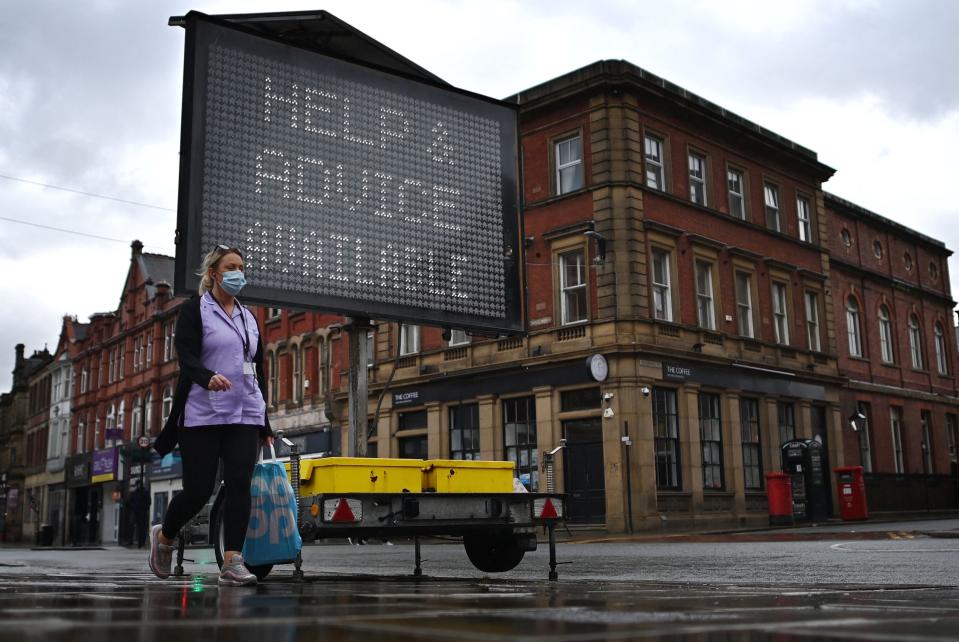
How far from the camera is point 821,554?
11.4 metres

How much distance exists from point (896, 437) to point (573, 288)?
57.0 ft

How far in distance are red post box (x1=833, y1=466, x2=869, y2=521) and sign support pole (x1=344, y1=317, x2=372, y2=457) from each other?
2228cm

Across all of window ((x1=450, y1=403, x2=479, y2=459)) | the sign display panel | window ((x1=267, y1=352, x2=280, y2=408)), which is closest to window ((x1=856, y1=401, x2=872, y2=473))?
window ((x1=450, y1=403, x2=479, y2=459))

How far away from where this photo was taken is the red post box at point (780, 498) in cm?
2678

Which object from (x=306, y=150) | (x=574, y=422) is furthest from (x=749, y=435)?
(x=306, y=150)

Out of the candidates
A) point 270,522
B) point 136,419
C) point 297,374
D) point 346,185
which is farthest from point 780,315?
point 136,419

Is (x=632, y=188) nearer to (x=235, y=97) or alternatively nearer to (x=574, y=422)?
(x=574, y=422)

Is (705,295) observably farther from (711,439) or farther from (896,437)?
(896,437)

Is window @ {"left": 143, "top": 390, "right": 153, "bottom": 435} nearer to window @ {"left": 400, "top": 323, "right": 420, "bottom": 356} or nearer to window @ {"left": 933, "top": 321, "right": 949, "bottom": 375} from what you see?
window @ {"left": 400, "top": 323, "right": 420, "bottom": 356}

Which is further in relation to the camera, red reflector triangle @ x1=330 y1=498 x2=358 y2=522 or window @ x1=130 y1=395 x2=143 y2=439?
window @ x1=130 y1=395 x2=143 y2=439

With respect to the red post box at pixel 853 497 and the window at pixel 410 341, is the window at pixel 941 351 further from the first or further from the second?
the window at pixel 410 341

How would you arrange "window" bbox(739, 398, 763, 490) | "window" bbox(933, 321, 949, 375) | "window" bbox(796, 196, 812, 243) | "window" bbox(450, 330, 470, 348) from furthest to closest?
"window" bbox(933, 321, 949, 375), "window" bbox(796, 196, 812, 243), "window" bbox(450, 330, 470, 348), "window" bbox(739, 398, 763, 490)

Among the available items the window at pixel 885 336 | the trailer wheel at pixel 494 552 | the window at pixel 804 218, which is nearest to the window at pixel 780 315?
the window at pixel 804 218

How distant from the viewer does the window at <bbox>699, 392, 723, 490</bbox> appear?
2814cm
